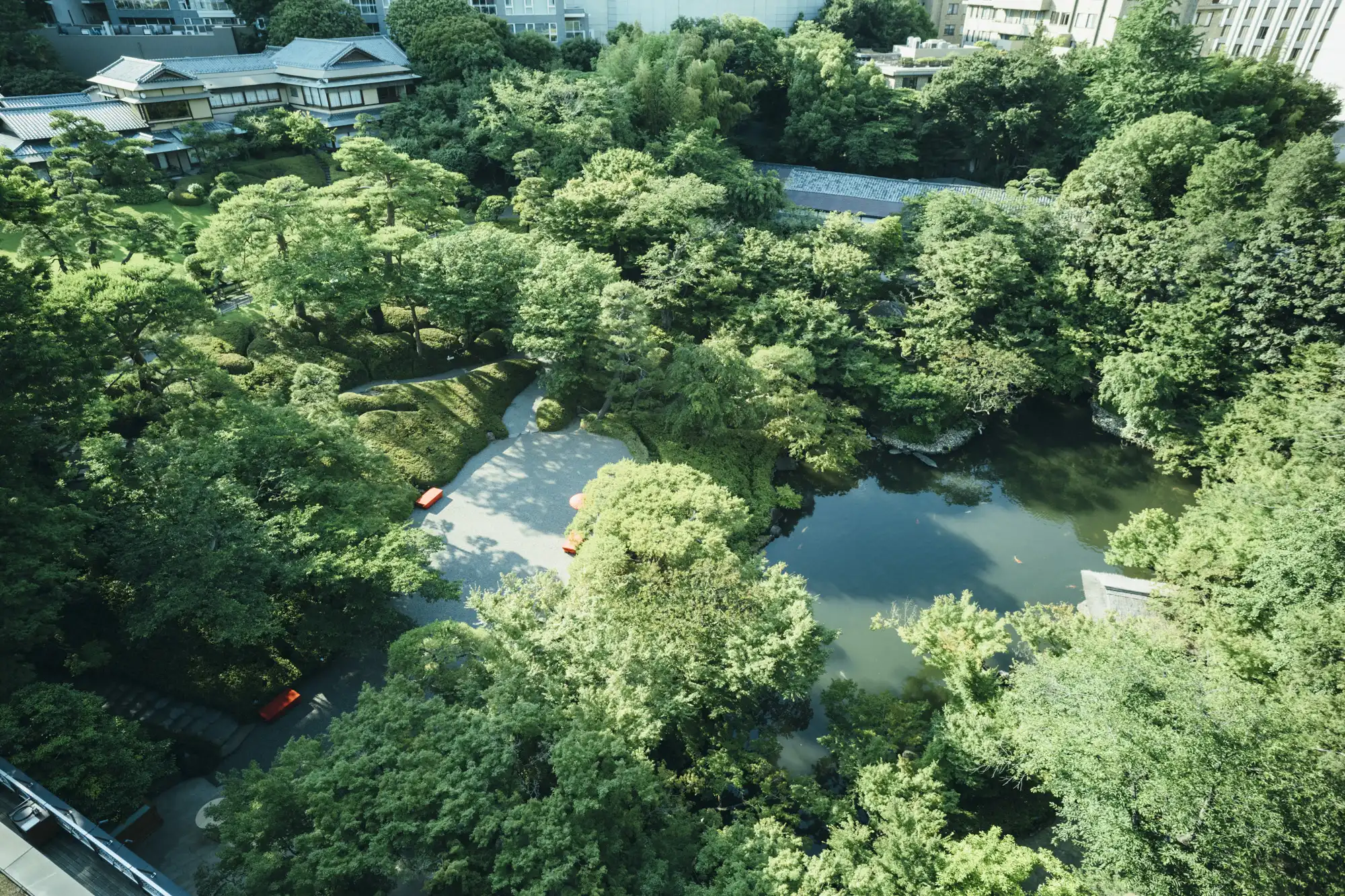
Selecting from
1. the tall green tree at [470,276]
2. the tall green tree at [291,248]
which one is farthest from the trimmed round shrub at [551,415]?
the tall green tree at [291,248]

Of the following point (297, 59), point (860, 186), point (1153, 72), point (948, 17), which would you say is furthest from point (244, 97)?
point (948, 17)

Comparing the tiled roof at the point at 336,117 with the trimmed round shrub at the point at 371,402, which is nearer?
the trimmed round shrub at the point at 371,402

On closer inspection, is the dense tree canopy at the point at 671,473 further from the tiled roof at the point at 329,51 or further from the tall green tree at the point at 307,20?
the tall green tree at the point at 307,20

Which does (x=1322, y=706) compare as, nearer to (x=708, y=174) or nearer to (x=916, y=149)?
(x=708, y=174)

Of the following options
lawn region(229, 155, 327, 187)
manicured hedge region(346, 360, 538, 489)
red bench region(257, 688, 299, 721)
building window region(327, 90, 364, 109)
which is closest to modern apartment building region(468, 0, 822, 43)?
building window region(327, 90, 364, 109)

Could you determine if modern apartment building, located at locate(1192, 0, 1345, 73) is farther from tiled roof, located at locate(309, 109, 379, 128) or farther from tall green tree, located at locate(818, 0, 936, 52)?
tiled roof, located at locate(309, 109, 379, 128)
